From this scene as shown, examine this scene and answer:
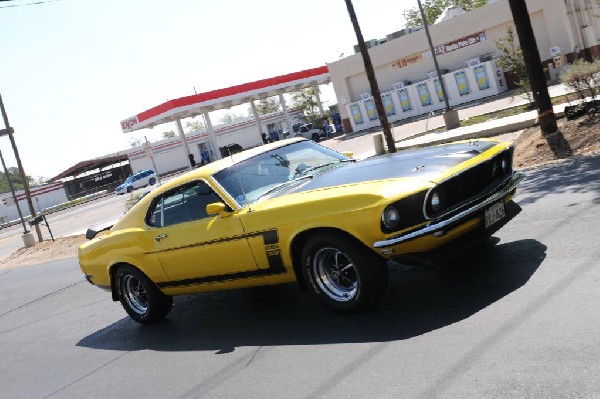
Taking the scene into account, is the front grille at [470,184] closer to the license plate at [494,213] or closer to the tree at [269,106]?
the license plate at [494,213]

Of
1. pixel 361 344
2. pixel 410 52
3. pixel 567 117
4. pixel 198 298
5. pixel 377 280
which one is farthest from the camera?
pixel 410 52

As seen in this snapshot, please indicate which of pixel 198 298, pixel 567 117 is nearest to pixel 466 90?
pixel 567 117

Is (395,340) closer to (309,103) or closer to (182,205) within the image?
(182,205)

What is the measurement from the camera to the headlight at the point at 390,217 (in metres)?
5.11

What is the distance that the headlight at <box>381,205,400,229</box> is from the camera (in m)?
5.11

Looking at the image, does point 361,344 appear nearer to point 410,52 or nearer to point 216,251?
point 216,251

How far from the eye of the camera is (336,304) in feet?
18.5

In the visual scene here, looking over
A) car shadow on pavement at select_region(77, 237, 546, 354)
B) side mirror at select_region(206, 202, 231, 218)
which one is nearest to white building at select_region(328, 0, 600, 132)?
car shadow on pavement at select_region(77, 237, 546, 354)

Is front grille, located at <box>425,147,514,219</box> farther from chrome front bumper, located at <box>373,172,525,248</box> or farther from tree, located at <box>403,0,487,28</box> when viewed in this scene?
tree, located at <box>403,0,487,28</box>

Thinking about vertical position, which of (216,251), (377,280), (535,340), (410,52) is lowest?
Result: (535,340)

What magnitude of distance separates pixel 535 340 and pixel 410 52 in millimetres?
38675

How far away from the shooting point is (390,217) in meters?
5.13

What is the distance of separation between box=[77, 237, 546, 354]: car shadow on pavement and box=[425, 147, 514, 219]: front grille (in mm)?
731

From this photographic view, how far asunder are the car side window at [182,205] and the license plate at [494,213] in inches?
97.6
